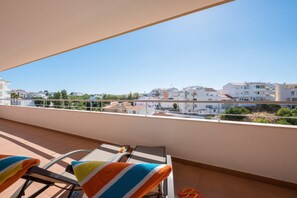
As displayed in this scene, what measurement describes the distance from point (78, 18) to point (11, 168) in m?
1.88

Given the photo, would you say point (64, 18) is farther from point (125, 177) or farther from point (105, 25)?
point (125, 177)

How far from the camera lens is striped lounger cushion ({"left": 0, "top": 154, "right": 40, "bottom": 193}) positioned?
0.77 m

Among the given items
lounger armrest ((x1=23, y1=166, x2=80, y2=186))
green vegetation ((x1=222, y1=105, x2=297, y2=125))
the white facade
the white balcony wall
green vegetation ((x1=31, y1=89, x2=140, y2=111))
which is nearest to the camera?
lounger armrest ((x1=23, y1=166, x2=80, y2=186))

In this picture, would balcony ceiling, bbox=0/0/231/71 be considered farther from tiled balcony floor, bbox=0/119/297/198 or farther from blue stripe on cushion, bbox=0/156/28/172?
tiled balcony floor, bbox=0/119/297/198

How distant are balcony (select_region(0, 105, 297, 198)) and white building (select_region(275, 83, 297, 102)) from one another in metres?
0.38

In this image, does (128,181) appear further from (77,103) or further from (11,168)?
(77,103)

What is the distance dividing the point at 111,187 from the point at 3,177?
51 centimetres

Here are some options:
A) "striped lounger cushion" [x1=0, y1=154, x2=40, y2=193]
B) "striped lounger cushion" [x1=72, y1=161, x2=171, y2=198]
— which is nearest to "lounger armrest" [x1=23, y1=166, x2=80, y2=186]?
"striped lounger cushion" [x1=0, y1=154, x2=40, y2=193]

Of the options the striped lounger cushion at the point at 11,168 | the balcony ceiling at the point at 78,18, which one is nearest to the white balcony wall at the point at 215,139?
the balcony ceiling at the point at 78,18

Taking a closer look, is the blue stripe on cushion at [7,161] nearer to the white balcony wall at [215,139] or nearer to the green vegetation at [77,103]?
the white balcony wall at [215,139]

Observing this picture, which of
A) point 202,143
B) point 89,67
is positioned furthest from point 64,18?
point 89,67

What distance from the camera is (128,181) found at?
0.76 metres

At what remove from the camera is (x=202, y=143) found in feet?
7.28

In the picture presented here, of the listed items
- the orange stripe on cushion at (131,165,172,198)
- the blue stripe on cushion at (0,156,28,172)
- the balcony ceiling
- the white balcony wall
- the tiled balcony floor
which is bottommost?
the tiled balcony floor
